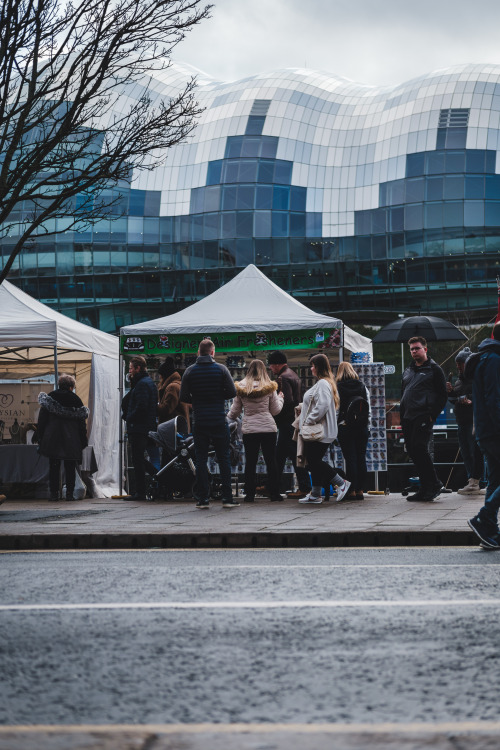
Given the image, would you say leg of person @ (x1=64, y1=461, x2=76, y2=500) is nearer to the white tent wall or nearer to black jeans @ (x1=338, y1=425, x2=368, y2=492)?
the white tent wall

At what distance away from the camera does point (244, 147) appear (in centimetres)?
5916

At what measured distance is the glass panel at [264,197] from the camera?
58.4 metres

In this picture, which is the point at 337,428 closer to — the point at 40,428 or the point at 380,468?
the point at 380,468

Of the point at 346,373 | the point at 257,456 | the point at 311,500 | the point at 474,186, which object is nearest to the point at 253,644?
the point at 311,500

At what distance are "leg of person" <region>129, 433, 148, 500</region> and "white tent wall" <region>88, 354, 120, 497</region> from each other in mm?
2358

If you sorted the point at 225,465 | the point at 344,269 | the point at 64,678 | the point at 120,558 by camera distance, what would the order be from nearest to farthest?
the point at 64,678 < the point at 120,558 < the point at 225,465 < the point at 344,269

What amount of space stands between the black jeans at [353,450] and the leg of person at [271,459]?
96cm

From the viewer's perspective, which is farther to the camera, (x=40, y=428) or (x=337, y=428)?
(x=40, y=428)

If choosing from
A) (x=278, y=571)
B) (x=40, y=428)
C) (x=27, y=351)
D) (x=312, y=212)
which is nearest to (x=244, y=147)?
(x=312, y=212)

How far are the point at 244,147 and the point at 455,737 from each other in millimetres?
57314

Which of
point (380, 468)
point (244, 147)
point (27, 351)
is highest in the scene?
point (244, 147)

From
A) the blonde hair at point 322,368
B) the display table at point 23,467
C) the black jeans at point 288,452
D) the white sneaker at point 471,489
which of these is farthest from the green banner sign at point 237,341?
the white sneaker at point 471,489

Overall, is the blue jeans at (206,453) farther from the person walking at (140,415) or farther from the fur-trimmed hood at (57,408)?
the fur-trimmed hood at (57,408)

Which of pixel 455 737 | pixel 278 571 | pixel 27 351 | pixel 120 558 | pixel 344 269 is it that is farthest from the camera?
pixel 344 269
